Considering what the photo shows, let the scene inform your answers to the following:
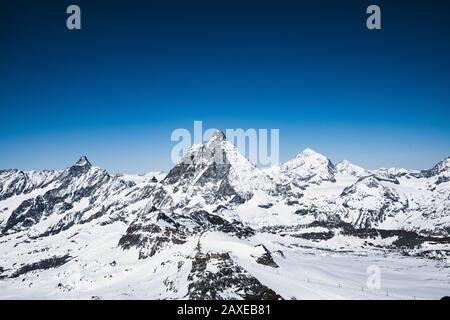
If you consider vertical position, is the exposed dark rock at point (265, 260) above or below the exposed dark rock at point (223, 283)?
below

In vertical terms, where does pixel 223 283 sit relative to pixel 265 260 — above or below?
above

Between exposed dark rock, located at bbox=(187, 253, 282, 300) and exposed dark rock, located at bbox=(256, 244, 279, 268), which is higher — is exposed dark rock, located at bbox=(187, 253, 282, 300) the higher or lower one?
the higher one

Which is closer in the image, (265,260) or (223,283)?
(223,283)

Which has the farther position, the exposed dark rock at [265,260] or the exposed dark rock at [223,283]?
the exposed dark rock at [265,260]

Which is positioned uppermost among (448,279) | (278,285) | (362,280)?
(278,285)

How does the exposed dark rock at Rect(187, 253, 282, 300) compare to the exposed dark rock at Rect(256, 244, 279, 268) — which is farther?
the exposed dark rock at Rect(256, 244, 279, 268)
